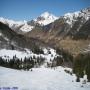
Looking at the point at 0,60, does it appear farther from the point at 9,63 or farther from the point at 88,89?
the point at 88,89

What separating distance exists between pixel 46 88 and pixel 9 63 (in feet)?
275

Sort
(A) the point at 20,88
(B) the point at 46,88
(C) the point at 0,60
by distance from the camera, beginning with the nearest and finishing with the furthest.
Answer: (A) the point at 20,88
(B) the point at 46,88
(C) the point at 0,60

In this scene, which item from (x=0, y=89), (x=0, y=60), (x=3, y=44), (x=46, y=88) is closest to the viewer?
Answer: (x=0, y=89)

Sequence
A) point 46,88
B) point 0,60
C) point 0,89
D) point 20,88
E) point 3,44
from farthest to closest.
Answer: point 3,44 → point 0,60 → point 46,88 → point 20,88 → point 0,89

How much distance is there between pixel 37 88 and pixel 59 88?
4.45 m

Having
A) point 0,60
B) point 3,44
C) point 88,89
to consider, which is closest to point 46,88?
point 88,89

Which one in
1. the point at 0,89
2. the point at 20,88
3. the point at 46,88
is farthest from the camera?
the point at 46,88

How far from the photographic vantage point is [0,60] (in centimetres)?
12619

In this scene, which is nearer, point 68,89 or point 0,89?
point 0,89

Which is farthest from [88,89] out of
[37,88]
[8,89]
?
[8,89]

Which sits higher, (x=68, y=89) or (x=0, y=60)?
(x=0, y=60)

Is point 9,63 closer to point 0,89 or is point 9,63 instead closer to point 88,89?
point 88,89

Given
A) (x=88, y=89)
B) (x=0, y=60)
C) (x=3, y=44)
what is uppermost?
(x=3, y=44)

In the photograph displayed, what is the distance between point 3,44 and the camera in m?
193
